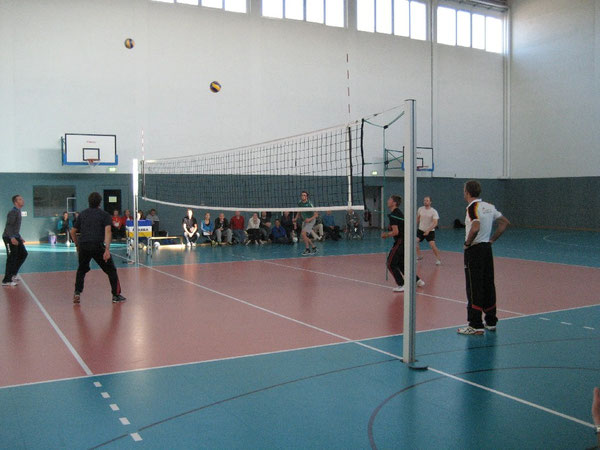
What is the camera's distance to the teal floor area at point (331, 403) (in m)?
3.48

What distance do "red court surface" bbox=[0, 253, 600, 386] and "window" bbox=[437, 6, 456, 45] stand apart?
15910mm

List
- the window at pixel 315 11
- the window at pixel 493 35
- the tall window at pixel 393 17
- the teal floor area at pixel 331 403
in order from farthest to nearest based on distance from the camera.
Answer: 1. the window at pixel 493 35
2. the tall window at pixel 393 17
3. the window at pixel 315 11
4. the teal floor area at pixel 331 403

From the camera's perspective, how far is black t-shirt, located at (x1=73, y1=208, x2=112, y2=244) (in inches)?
307

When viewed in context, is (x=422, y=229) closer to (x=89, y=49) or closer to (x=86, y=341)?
(x=86, y=341)

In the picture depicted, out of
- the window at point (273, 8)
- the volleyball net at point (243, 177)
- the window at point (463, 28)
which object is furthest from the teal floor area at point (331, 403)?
the window at point (463, 28)

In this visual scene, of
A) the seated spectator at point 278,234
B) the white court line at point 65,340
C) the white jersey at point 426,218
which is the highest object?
the white jersey at point 426,218

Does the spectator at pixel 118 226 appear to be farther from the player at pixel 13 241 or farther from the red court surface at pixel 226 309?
the player at pixel 13 241

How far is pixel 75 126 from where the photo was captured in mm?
18516

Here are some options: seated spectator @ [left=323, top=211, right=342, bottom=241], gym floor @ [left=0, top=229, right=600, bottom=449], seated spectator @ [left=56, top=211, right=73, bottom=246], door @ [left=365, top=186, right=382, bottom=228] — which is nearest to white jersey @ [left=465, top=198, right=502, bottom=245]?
gym floor @ [left=0, top=229, right=600, bottom=449]

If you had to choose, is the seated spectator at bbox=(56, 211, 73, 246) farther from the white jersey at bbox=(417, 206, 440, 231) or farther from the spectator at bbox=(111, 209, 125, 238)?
the white jersey at bbox=(417, 206, 440, 231)

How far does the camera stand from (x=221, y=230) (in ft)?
61.2

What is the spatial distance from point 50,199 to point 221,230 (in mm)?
5744

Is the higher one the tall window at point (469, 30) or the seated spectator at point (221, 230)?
the tall window at point (469, 30)

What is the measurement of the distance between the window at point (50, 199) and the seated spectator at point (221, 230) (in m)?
4.99
